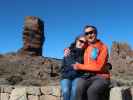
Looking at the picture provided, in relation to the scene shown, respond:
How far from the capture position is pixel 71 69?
670 centimetres

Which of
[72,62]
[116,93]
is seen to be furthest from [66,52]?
[116,93]

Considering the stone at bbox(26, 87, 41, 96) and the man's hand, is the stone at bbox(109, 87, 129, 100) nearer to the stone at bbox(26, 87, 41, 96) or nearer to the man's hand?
the man's hand

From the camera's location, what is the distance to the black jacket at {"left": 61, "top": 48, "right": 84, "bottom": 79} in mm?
6633

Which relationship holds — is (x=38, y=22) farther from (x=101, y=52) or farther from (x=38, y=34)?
(x=101, y=52)

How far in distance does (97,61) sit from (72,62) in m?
0.65

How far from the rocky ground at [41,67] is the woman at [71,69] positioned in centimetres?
1487

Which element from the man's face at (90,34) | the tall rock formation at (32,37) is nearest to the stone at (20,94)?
the man's face at (90,34)

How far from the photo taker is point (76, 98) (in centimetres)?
627

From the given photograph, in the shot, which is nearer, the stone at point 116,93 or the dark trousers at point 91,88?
the dark trousers at point 91,88

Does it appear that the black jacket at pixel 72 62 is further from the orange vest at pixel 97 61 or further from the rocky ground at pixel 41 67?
the rocky ground at pixel 41 67

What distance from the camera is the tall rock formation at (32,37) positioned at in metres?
48.1

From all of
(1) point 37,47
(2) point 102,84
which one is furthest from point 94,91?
(1) point 37,47

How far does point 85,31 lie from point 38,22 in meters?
43.4

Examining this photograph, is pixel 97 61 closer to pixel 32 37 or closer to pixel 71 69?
pixel 71 69
